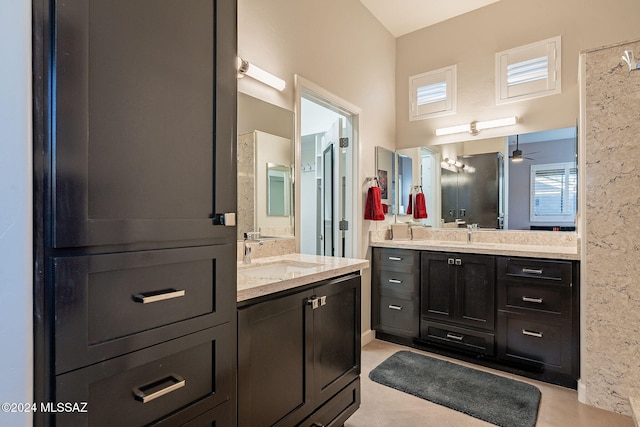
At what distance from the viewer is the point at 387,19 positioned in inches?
131

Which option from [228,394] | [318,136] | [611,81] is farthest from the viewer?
[318,136]

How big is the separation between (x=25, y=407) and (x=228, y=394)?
550 mm

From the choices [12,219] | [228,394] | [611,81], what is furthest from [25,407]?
[611,81]

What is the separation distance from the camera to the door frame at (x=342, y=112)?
2.33m

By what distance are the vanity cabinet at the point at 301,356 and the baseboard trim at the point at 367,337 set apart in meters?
1.18

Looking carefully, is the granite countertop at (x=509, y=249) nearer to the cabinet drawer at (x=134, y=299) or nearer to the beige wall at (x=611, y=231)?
the beige wall at (x=611, y=231)

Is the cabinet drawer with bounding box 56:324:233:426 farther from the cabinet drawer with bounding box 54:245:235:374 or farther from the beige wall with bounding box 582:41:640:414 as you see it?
the beige wall with bounding box 582:41:640:414

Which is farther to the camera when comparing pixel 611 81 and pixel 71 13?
pixel 611 81

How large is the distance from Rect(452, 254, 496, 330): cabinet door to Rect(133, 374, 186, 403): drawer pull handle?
239 centimetres

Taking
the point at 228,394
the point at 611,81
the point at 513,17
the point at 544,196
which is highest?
the point at 513,17

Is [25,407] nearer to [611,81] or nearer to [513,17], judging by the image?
[611,81]

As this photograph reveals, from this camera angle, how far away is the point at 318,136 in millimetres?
4199

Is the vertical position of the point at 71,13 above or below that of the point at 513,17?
below

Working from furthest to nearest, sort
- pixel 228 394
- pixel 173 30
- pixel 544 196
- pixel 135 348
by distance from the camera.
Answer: pixel 544 196 < pixel 228 394 < pixel 173 30 < pixel 135 348
